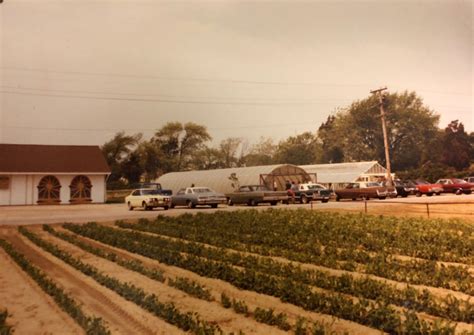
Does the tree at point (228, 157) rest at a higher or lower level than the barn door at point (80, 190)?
higher

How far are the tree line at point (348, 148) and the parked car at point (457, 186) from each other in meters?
7.36

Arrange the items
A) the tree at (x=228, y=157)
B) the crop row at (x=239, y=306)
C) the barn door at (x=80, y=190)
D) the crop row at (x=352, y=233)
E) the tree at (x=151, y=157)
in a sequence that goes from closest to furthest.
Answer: the crop row at (x=239, y=306)
the crop row at (x=352, y=233)
the tree at (x=151, y=157)
the tree at (x=228, y=157)
the barn door at (x=80, y=190)

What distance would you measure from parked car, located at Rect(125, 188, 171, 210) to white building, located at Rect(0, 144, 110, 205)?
36.2 ft

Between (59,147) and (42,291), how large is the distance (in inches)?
1417

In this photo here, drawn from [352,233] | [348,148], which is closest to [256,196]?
[352,233]

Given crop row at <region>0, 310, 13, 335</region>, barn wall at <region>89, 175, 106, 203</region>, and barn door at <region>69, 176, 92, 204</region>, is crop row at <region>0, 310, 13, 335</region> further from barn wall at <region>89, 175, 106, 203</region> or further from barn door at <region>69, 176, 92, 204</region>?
barn wall at <region>89, 175, 106, 203</region>

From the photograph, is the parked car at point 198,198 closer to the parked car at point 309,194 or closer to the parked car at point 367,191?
the parked car at point 309,194

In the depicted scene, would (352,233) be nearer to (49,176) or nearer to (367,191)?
(367,191)

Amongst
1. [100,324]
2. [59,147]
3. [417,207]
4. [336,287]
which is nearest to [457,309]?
[336,287]

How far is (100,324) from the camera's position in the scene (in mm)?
4930

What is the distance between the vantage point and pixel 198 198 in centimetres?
2614

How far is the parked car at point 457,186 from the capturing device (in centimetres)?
3575

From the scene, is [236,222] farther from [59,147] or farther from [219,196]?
[59,147]

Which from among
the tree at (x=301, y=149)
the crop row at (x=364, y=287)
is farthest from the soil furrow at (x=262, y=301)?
the tree at (x=301, y=149)
